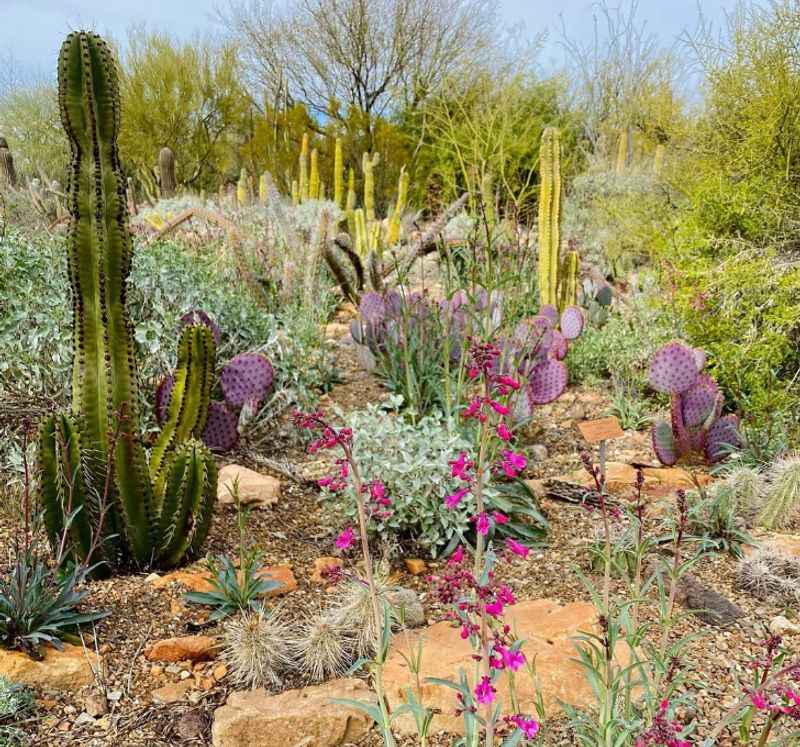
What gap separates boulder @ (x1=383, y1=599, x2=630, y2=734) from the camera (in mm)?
2127

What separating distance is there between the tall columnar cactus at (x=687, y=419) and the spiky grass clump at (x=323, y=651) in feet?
8.41

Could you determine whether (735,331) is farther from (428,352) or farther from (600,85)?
(600,85)

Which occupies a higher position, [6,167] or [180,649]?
[6,167]

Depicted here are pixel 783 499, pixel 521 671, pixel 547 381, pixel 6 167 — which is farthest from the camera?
pixel 6 167

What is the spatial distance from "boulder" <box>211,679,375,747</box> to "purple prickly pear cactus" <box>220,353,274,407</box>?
7.13 feet

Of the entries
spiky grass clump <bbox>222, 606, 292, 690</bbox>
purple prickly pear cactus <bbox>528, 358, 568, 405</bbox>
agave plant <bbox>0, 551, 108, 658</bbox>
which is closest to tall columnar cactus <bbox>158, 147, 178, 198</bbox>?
purple prickly pear cactus <bbox>528, 358, 568, 405</bbox>

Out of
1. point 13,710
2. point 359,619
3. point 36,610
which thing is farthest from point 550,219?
point 13,710

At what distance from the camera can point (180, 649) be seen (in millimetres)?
2381

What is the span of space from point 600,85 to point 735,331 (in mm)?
15611

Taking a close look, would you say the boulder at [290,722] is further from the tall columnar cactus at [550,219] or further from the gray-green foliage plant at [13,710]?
the tall columnar cactus at [550,219]

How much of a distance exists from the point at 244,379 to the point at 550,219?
3865 mm

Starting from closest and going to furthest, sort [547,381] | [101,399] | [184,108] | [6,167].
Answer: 1. [101,399]
2. [547,381]
3. [6,167]
4. [184,108]

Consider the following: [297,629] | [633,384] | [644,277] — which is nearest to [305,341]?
[633,384]

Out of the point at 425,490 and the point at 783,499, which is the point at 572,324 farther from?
the point at 425,490
